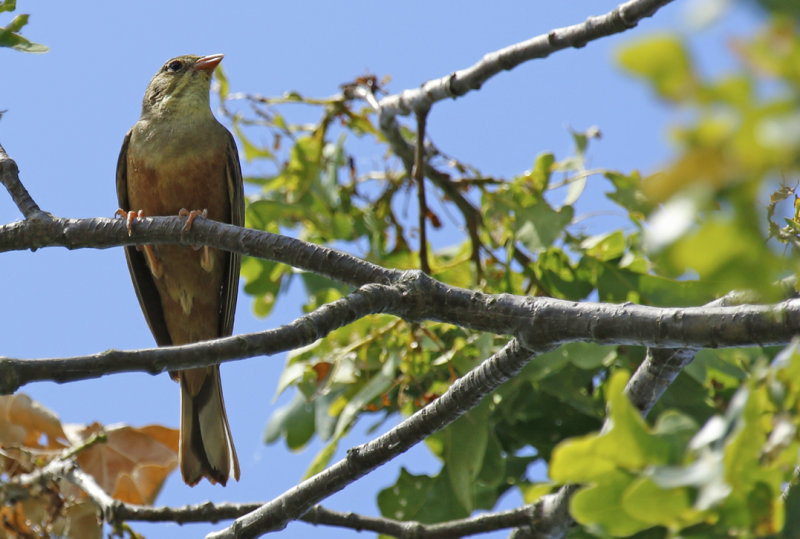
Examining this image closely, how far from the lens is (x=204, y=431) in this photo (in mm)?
4738

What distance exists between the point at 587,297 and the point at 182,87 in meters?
3.07

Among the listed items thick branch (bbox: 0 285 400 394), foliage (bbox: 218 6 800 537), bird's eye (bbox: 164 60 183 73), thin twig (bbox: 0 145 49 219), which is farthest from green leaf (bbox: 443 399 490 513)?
bird's eye (bbox: 164 60 183 73)

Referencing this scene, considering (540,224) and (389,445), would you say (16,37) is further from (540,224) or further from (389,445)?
(540,224)

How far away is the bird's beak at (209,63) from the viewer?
589 centimetres

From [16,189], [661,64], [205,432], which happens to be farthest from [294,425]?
[661,64]

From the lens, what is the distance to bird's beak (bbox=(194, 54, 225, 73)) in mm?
5895

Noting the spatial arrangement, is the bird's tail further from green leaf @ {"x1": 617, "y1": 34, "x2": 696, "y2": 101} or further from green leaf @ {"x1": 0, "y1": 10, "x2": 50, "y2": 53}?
green leaf @ {"x1": 617, "y1": 34, "x2": 696, "y2": 101}

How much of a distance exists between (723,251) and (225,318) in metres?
4.67

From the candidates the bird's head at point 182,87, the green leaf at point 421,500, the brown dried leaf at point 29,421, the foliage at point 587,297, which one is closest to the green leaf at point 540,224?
the foliage at point 587,297

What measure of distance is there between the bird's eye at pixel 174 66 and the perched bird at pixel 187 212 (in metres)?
0.29

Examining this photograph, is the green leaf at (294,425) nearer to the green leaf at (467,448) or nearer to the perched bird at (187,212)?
the perched bird at (187,212)

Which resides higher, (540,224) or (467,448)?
(540,224)

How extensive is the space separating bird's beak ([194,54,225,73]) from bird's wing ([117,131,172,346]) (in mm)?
675

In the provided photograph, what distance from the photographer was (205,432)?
4.72m
